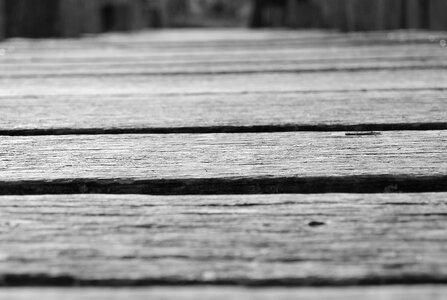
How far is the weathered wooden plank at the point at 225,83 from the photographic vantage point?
148 cm

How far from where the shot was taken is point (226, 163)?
2.62ft

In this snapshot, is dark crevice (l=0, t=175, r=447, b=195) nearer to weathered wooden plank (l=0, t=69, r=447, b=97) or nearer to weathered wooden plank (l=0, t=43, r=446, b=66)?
weathered wooden plank (l=0, t=69, r=447, b=97)

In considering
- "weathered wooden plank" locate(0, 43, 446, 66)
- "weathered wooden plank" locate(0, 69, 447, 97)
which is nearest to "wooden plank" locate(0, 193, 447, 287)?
"weathered wooden plank" locate(0, 69, 447, 97)

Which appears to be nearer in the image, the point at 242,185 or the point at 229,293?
the point at 229,293

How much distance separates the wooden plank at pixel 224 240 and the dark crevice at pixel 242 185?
0.19 ft

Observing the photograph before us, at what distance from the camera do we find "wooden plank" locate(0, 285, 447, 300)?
428 millimetres

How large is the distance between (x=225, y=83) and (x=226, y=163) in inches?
33.1

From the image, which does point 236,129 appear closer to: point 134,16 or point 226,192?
point 226,192

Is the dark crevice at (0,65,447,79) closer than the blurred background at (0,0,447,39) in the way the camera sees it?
Yes

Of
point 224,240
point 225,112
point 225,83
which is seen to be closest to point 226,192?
point 224,240

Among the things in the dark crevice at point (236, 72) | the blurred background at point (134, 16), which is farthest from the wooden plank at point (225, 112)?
the blurred background at point (134, 16)

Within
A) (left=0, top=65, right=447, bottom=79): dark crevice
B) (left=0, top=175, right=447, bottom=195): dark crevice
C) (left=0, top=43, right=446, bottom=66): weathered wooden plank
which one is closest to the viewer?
(left=0, top=175, right=447, bottom=195): dark crevice

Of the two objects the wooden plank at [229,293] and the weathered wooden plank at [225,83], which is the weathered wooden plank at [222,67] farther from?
the wooden plank at [229,293]

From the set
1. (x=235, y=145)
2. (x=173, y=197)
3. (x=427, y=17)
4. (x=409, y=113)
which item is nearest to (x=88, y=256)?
(x=173, y=197)
